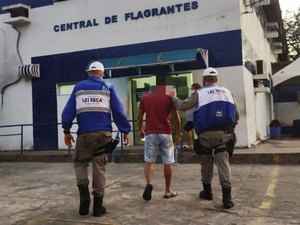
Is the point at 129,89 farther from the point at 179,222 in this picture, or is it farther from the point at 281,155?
the point at 179,222

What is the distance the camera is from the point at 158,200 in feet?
20.4

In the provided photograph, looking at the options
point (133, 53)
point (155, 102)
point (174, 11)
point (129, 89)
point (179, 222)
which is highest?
point (174, 11)

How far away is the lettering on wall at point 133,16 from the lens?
40.8 feet

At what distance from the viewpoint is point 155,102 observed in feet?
20.8

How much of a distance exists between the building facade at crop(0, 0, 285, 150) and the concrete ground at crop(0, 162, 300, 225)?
12.5ft

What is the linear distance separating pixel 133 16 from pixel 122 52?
117cm

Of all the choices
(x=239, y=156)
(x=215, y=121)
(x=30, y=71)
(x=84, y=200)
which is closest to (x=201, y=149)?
(x=215, y=121)

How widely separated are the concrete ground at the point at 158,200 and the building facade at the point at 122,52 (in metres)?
3.81

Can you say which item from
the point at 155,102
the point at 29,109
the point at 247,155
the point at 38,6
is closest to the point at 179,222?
the point at 155,102

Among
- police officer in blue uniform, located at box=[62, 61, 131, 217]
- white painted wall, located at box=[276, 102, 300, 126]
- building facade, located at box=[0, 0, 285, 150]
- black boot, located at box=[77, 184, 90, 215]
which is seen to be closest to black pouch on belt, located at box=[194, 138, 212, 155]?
police officer in blue uniform, located at box=[62, 61, 131, 217]

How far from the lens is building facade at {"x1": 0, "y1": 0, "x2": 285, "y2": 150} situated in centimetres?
1201

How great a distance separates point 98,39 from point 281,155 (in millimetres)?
6885

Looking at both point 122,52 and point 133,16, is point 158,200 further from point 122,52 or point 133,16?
point 133,16

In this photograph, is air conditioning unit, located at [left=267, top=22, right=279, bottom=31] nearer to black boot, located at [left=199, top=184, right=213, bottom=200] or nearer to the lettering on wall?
the lettering on wall
